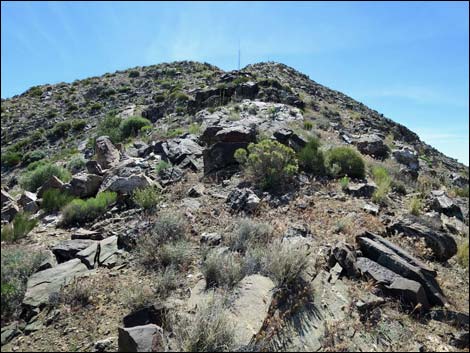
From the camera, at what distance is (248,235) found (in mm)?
5785

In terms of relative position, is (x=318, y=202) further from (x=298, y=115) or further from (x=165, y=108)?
(x=165, y=108)

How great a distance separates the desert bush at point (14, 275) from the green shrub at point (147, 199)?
2.36 metres

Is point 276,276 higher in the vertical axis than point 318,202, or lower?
lower

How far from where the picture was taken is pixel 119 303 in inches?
178

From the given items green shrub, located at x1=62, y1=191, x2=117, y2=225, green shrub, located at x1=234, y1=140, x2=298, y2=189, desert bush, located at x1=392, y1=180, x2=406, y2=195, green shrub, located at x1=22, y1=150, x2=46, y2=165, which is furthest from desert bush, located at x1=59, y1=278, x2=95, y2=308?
green shrub, located at x1=22, y1=150, x2=46, y2=165

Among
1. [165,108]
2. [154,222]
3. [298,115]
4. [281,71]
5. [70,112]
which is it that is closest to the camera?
[154,222]

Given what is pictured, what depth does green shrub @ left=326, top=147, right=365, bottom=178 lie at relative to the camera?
30.4 ft

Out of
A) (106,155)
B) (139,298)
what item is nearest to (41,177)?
(106,155)

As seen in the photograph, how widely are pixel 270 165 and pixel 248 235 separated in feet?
10.3

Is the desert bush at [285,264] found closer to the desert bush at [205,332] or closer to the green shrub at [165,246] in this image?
the desert bush at [205,332]

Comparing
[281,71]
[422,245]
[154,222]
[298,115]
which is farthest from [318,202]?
[281,71]

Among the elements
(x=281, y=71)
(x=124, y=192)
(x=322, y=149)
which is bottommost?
(x=124, y=192)

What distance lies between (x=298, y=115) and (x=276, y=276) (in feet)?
45.8

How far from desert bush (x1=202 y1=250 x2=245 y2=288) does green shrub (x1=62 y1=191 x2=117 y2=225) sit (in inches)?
144
